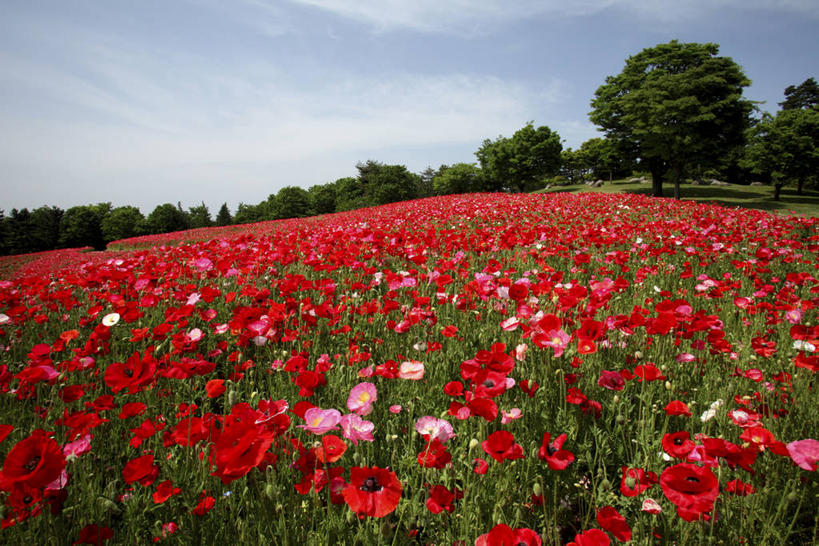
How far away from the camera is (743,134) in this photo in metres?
25.2

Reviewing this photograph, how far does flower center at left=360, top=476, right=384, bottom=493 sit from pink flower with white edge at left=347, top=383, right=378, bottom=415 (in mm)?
422

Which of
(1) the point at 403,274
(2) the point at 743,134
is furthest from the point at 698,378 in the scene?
(2) the point at 743,134

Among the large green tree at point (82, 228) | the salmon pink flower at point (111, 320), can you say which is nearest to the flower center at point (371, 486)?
the salmon pink flower at point (111, 320)

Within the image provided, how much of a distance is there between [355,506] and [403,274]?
2982 millimetres

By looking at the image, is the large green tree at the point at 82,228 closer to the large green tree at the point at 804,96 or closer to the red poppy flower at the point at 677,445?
the red poppy flower at the point at 677,445

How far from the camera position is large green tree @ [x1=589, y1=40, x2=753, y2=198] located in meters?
23.5

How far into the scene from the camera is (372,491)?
1030 millimetres

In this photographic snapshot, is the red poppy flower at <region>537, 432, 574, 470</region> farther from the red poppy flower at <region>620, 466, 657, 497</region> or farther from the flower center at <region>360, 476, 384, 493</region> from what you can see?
the flower center at <region>360, 476, 384, 493</region>

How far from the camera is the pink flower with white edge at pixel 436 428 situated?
1.52m

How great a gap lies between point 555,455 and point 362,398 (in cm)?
75

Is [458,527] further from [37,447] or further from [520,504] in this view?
[37,447]

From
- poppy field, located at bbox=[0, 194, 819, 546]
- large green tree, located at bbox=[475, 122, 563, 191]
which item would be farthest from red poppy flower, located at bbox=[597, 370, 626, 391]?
large green tree, located at bbox=[475, 122, 563, 191]

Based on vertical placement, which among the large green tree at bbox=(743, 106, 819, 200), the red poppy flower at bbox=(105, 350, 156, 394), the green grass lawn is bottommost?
the green grass lawn

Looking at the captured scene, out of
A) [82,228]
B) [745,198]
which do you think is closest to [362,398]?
[745,198]
